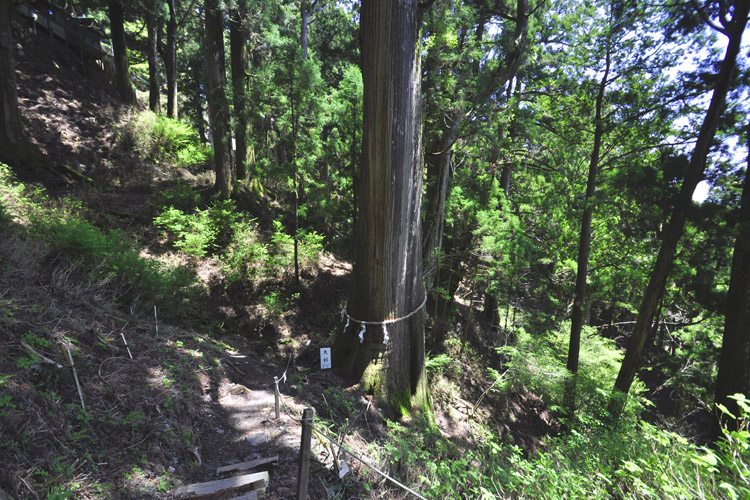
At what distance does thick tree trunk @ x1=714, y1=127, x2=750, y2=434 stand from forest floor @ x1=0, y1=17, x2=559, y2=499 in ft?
13.2

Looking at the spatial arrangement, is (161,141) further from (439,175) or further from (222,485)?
(222,485)

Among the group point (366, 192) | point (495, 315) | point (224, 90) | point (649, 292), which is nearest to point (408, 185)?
point (366, 192)

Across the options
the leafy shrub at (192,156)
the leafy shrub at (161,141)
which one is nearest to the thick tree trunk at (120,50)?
the leafy shrub at (161,141)

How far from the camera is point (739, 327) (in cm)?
533

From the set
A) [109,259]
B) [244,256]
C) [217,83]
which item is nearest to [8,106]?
[217,83]

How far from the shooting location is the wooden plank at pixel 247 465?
2.70m

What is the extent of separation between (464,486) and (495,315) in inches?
452

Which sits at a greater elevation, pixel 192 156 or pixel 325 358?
pixel 192 156

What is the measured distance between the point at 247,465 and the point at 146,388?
1316 millimetres

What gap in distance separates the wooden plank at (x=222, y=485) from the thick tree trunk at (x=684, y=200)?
721 centimetres

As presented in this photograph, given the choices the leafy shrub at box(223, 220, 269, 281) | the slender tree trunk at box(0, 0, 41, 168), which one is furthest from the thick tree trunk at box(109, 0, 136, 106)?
the leafy shrub at box(223, 220, 269, 281)

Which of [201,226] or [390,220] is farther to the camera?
[201,226]

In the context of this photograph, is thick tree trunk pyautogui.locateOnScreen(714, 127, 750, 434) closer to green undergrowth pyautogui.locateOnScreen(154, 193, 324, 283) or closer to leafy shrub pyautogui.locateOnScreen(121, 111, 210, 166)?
green undergrowth pyautogui.locateOnScreen(154, 193, 324, 283)

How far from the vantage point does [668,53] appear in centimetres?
626
